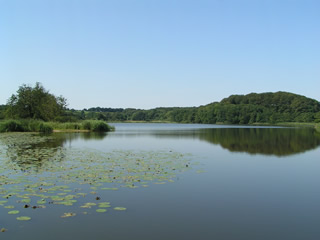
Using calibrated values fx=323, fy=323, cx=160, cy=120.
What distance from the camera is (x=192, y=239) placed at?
6.05m

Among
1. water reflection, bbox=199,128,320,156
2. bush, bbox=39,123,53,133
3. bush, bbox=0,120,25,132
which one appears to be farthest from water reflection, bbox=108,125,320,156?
bush, bbox=0,120,25,132

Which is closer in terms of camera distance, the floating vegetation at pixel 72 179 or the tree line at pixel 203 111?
the floating vegetation at pixel 72 179

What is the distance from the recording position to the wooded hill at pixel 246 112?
12181 cm

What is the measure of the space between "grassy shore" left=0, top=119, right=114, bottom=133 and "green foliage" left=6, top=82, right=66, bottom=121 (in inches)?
321

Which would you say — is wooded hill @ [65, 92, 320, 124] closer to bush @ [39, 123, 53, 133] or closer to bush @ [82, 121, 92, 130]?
bush @ [82, 121, 92, 130]

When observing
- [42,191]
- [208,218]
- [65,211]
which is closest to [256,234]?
[208,218]

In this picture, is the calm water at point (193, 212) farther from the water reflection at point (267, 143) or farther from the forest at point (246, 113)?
the forest at point (246, 113)

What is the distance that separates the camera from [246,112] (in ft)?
422

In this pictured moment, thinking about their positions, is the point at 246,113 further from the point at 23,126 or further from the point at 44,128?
the point at 23,126

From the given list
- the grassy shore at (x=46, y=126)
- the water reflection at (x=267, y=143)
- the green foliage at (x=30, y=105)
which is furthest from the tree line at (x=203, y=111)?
the water reflection at (x=267, y=143)

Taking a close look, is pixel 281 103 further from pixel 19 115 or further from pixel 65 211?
pixel 65 211

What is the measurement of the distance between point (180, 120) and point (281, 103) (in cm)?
4563

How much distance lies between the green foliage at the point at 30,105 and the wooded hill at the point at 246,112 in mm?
48846

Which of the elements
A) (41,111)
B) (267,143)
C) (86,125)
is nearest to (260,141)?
(267,143)
